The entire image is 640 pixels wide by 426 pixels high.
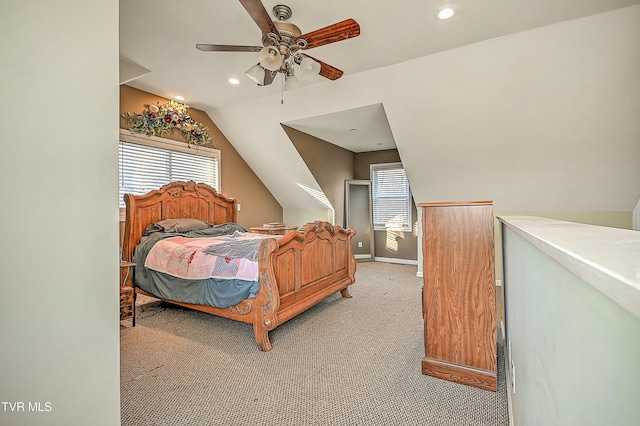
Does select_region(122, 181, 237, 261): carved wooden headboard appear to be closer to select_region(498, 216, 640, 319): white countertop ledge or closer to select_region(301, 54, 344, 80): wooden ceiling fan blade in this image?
select_region(301, 54, 344, 80): wooden ceiling fan blade

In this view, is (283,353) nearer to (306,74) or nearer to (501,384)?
(501,384)

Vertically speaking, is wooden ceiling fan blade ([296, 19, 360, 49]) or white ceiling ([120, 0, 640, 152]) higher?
white ceiling ([120, 0, 640, 152])

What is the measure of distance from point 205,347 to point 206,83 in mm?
3145

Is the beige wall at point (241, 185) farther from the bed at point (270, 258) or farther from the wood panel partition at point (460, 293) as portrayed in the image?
the wood panel partition at point (460, 293)

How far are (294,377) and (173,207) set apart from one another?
3.08m

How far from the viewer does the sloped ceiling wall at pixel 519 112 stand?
2645mm

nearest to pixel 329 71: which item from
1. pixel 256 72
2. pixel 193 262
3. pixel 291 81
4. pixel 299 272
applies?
pixel 291 81

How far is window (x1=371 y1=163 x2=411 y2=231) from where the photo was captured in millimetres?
6141

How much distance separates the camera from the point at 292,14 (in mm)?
2410

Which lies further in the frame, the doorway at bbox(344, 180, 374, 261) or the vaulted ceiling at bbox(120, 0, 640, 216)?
the doorway at bbox(344, 180, 374, 261)

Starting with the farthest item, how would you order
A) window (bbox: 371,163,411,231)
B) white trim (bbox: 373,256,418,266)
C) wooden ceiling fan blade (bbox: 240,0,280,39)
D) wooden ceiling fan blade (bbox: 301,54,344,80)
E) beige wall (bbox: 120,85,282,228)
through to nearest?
window (bbox: 371,163,411,231) < white trim (bbox: 373,256,418,266) < beige wall (bbox: 120,85,282,228) < wooden ceiling fan blade (bbox: 301,54,344,80) < wooden ceiling fan blade (bbox: 240,0,280,39)

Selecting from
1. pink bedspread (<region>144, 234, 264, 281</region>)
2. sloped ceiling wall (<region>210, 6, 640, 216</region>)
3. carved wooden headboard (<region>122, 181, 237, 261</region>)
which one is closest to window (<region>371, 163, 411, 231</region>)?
sloped ceiling wall (<region>210, 6, 640, 216</region>)

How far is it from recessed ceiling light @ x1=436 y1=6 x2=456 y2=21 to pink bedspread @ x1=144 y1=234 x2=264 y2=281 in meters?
2.50

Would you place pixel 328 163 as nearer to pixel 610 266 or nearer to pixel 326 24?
pixel 326 24
